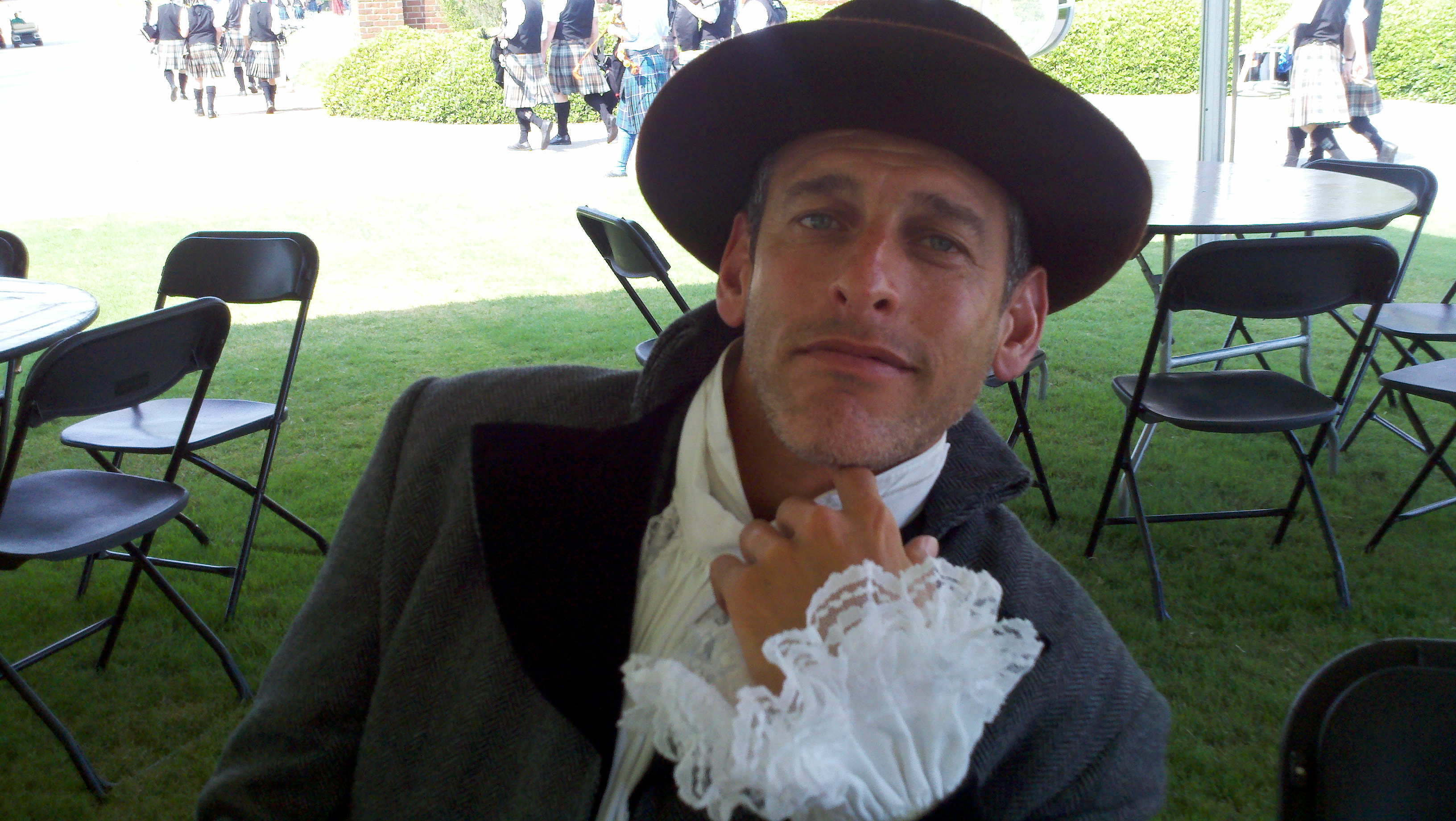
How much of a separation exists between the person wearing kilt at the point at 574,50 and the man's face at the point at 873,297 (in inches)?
493

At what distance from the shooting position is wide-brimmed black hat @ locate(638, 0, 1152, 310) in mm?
1272

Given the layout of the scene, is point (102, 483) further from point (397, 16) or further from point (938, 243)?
point (397, 16)

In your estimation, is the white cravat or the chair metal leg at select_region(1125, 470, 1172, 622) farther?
the chair metal leg at select_region(1125, 470, 1172, 622)

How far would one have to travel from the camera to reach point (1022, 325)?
1476 millimetres

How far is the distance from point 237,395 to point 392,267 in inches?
127

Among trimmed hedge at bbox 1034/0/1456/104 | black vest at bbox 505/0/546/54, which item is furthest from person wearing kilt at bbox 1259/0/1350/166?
black vest at bbox 505/0/546/54

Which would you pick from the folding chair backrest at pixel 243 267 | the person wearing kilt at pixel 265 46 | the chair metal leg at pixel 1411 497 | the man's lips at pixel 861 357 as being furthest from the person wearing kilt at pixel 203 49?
the man's lips at pixel 861 357

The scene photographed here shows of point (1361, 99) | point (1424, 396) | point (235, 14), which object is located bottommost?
point (1424, 396)

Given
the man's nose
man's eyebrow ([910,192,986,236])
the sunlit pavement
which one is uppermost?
man's eyebrow ([910,192,986,236])

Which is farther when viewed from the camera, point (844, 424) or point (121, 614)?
point (121, 614)

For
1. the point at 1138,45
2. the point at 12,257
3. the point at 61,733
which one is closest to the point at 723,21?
the point at 1138,45

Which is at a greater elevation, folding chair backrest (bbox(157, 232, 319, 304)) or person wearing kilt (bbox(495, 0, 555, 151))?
person wearing kilt (bbox(495, 0, 555, 151))

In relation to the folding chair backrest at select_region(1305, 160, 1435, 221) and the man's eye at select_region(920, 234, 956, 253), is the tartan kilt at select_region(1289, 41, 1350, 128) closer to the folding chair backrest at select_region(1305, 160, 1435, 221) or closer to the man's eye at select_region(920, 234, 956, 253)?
the folding chair backrest at select_region(1305, 160, 1435, 221)

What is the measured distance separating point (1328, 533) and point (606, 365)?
3740 mm
